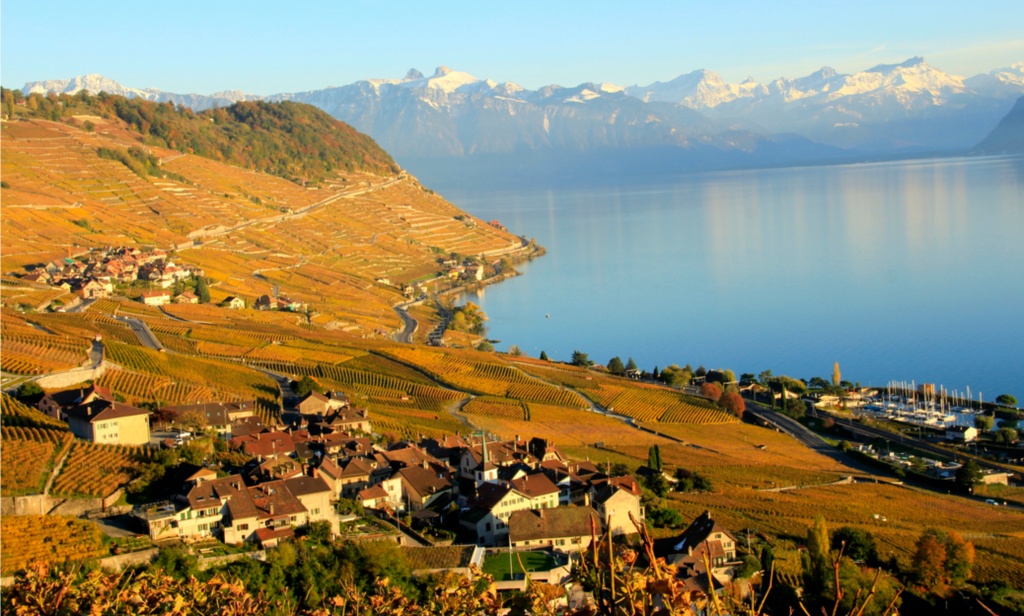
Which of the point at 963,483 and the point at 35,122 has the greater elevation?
the point at 35,122

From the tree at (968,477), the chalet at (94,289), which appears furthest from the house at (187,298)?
the tree at (968,477)

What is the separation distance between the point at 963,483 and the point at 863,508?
291 centimetres

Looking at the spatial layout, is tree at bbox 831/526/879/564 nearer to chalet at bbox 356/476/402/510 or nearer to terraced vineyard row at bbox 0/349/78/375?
chalet at bbox 356/476/402/510

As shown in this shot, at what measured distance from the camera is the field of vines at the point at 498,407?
20.7m

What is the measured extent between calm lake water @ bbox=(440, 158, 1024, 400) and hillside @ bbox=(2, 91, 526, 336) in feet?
17.4

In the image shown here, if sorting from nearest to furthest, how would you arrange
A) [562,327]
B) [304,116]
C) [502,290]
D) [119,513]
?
[119,513] → [562,327] → [502,290] → [304,116]

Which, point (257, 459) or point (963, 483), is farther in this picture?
point (963, 483)

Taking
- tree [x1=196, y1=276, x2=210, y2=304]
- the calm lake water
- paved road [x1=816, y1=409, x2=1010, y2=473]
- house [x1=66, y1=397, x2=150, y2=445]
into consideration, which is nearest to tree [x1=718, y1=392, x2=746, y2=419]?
paved road [x1=816, y1=409, x2=1010, y2=473]

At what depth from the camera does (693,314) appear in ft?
118

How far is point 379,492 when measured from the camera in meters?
12.7

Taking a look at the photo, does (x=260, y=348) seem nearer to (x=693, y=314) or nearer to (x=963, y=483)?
(x=963, y=483)

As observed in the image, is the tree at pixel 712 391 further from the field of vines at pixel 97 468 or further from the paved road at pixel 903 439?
the field of vines at pixel 97 468

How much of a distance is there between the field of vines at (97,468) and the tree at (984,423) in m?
16.1

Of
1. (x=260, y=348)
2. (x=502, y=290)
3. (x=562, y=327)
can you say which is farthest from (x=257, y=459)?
(x=502, y=290)
